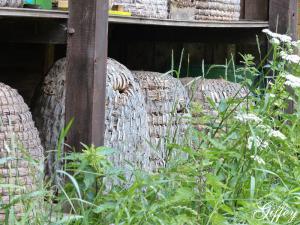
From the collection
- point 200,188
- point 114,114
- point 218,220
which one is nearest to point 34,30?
point 114,114

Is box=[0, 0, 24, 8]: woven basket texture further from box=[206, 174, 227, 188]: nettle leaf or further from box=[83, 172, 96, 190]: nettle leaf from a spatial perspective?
box=[206, 174, 227, 188]: nettle leaf

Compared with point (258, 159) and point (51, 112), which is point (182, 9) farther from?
point (258, 159)

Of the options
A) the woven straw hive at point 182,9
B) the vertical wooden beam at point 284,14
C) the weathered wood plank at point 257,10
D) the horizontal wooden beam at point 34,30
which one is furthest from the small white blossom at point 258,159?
the weathered wood plank at point 257,10

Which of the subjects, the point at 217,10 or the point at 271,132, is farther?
the point at 217,10

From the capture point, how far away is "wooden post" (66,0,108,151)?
423 centimetres

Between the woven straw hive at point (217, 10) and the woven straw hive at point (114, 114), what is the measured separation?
139 cm

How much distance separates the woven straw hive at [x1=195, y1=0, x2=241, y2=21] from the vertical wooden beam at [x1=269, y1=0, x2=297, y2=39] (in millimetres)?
275

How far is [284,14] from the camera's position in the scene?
249 inches

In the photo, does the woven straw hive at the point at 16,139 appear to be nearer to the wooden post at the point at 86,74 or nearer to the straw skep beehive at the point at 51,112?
the wooden post at the point at 86,74

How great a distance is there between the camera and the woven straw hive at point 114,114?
4.66 metres

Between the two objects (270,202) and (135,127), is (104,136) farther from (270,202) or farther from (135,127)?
(270,202)

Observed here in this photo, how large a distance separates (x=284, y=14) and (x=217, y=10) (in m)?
0.48

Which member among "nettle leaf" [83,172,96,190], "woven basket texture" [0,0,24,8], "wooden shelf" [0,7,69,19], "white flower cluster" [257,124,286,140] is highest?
"woven basket texture" [0,0,24,8]

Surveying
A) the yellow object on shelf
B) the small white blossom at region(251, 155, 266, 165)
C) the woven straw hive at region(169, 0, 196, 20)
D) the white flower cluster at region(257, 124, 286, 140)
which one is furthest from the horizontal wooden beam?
the small white blossom at region(251, 155, 266, 165)
